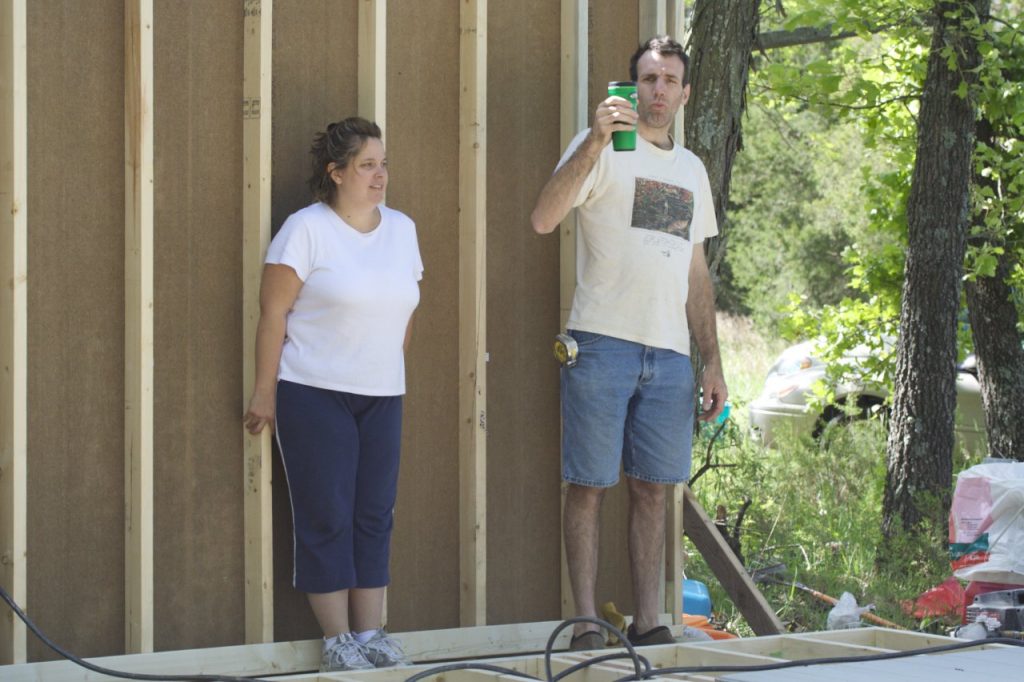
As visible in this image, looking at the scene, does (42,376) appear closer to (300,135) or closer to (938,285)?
(300,135)

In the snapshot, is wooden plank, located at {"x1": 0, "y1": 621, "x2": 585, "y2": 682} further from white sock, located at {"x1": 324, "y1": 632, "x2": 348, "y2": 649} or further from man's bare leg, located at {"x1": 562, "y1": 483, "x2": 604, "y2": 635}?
man's bare leg, located at {"x1": 562, "y1": 483, "x2": 604, "y2": 635}

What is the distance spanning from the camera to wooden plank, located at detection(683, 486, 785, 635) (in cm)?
527

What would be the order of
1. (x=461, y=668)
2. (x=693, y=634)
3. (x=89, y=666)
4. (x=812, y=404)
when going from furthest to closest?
(x=812, y=404) < (x=693, y=634) < (x=89, y=666) < (x=461, y=668)

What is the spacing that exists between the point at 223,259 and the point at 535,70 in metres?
1.47

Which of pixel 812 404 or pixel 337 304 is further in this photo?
pixel 812 404

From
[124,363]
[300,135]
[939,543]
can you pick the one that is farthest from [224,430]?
[939,543]

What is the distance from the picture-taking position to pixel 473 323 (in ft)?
15.1

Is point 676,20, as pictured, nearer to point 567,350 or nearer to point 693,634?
point 567,350

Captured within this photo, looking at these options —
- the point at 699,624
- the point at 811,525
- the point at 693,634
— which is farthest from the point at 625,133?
the point at 811,525

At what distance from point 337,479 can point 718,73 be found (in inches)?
121

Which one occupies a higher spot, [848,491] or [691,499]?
[691,499]

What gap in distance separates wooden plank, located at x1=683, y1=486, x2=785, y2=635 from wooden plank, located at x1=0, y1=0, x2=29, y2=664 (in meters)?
2.61

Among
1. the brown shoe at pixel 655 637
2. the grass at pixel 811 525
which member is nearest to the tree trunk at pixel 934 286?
the grass at pixel 811 525

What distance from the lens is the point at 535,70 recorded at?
4883mm
